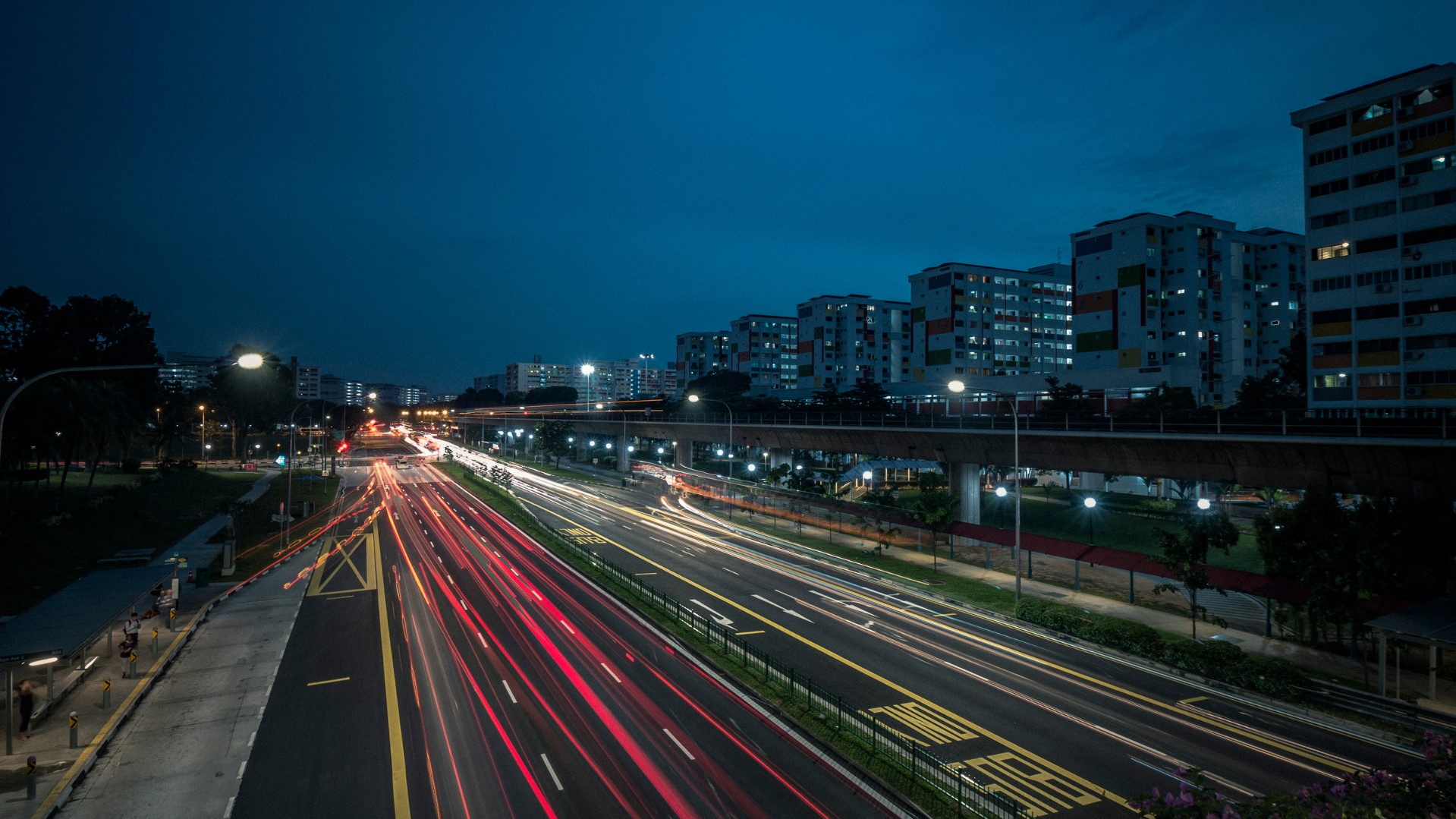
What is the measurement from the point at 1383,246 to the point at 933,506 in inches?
1832

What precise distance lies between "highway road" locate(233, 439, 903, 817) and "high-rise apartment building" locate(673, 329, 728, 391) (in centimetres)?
14625

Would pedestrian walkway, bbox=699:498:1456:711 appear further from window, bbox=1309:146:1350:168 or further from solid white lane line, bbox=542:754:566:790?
window, bbox=1309:146:1350:168

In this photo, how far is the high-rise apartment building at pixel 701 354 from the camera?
180375 millimetres

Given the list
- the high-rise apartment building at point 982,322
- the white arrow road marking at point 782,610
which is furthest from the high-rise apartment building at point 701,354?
the white arrow road marking at point 782,610

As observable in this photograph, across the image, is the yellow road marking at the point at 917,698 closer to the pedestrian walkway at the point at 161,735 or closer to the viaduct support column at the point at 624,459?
the pedestrian walkway at the point at 161,735

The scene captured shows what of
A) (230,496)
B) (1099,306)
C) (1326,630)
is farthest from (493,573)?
(1099,306)

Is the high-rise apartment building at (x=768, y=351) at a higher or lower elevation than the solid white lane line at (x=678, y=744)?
higher

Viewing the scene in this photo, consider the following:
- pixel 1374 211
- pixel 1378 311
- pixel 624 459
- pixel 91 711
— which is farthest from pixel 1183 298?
pixel 91 711

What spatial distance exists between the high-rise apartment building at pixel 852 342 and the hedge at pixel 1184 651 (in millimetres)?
116308

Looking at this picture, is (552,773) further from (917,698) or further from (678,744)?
(917,698)

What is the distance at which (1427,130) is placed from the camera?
167ft

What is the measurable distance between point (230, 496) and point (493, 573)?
1635 inches

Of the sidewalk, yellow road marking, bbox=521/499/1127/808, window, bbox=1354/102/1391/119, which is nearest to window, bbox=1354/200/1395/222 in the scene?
window, bbox=1354/102/1391/119

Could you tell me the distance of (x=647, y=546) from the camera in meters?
43.8
